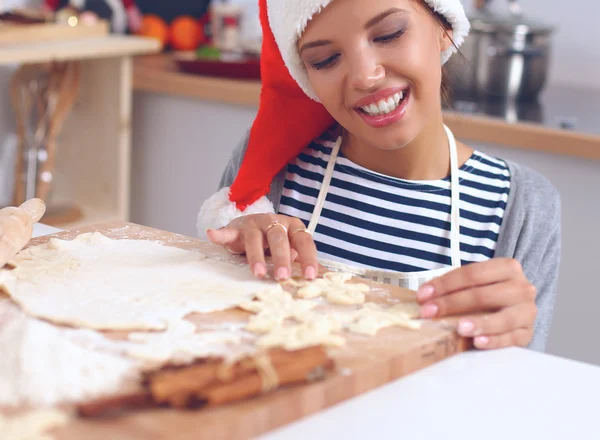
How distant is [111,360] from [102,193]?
5.89 feet

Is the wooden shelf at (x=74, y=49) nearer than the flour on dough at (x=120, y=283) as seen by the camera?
No

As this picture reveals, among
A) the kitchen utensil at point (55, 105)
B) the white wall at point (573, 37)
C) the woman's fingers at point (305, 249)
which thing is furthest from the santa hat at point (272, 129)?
the white wall at point (573, 37)

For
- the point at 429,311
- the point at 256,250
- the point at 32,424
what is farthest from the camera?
the point at 256,250

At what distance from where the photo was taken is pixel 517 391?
800mm

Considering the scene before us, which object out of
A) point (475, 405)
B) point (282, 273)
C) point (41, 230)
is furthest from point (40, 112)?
point (475, 405)

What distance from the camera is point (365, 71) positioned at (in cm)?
108

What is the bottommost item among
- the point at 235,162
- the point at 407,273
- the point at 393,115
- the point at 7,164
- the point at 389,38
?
the point at 7,164

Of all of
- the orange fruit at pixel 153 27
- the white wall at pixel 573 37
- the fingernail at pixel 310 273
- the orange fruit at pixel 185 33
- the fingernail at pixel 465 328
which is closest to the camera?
the fingernail at pixel 465 328

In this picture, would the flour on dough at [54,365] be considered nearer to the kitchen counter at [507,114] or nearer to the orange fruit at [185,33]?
the kitchen counter at [507,114]

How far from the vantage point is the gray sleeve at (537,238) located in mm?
1210

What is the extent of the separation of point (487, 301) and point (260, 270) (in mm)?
248

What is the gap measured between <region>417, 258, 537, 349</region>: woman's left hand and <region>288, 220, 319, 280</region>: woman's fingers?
0.13 metres

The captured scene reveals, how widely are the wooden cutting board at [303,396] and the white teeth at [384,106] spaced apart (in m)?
0.30

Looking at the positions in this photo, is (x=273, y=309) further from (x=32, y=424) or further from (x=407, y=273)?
(x=407, y=273)
